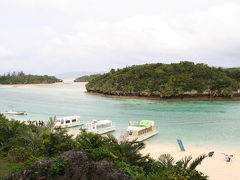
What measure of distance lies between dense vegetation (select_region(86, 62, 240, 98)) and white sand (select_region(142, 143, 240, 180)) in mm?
38341

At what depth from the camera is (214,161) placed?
1548cm

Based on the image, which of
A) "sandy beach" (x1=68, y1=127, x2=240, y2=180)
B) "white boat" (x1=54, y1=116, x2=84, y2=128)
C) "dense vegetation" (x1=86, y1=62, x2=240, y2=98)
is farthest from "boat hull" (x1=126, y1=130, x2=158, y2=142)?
"dense vegetation" (x1=86, y1=62, x2=240, y2=98)

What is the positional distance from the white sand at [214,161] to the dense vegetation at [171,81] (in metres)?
38.3

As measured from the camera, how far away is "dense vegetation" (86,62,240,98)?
56.7m

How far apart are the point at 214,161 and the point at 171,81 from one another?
4552 centimetres

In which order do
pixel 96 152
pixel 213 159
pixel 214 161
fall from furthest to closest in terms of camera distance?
pixel 213 159
pixel 214 161
pixel 96 152

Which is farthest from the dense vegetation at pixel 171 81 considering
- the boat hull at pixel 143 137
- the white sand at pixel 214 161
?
the white sand at pixel 214 161

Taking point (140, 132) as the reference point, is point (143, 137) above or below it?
below

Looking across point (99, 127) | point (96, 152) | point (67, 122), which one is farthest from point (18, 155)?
point (67, 122)

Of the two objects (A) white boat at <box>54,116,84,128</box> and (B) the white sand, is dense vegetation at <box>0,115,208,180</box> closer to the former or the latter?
(B) the white sand

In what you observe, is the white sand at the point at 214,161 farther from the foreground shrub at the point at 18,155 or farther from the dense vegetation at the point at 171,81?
the dense vegetation at the point at 171,81

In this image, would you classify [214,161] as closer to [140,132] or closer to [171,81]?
[140,132]

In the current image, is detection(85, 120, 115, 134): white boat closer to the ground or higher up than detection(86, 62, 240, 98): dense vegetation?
closer to the ground

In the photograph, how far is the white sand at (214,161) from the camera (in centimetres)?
1317
